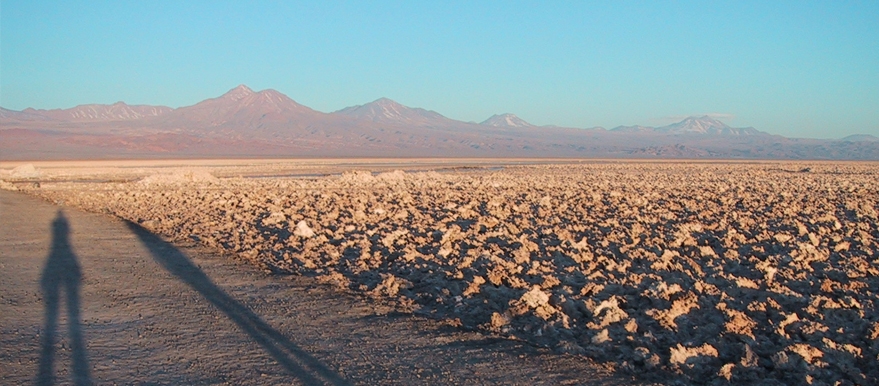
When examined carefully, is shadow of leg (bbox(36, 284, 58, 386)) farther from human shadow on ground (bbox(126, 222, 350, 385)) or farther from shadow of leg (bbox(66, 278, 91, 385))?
human shadow on ground (bbox(126, 222, 350, 385))

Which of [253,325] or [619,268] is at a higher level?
[619,268]

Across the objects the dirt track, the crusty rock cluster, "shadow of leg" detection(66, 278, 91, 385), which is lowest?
the dirt track

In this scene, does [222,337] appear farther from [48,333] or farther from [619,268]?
[619,268]

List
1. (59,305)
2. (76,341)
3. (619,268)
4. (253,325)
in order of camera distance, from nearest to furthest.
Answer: (76,341), (253,325), (59,305), (619,268)

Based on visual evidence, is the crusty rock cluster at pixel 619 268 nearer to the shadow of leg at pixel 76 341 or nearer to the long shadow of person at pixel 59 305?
the long shadow of person at pixel 59 305

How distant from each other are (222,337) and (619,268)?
4.24m

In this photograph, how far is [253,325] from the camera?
6012 millimetres

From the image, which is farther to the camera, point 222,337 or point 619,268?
point 619,268

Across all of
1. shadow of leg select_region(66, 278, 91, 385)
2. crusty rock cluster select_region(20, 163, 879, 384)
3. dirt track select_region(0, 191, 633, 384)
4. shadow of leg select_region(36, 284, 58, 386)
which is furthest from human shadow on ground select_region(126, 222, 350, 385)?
shadow of leg select_region(36, 284, 58, 386)

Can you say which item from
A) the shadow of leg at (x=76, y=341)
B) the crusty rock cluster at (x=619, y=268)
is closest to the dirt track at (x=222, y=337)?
the shadow of leg at (x=76, y=341)

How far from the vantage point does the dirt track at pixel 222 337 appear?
480 centimetres

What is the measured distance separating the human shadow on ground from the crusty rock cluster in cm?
96

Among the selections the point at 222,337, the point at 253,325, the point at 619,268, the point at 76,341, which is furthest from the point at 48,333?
the point at 619,268

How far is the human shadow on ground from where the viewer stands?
4827mm
